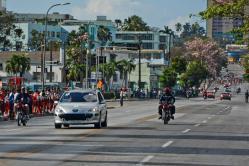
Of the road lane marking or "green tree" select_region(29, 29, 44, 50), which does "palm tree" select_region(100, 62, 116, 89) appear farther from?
the road lane marking

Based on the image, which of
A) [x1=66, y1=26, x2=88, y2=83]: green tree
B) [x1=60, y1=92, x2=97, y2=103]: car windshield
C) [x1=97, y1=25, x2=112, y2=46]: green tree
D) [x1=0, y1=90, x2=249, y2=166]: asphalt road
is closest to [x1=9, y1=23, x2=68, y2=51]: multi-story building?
[x1=97, y1=25, x2=112, y2=46]: green tree

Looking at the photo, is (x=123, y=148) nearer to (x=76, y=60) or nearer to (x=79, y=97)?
(x=79, y=97)

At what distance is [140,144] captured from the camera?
78.7 ft

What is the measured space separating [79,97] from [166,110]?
6738mm

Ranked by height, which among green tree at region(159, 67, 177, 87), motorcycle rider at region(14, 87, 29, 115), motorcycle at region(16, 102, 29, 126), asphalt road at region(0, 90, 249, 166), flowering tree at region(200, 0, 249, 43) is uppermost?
flowering tree at region(200, 0, 249, 43)

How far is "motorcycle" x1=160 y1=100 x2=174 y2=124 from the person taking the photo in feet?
127

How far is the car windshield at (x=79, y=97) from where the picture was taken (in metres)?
33.4

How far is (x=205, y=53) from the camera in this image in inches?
7431

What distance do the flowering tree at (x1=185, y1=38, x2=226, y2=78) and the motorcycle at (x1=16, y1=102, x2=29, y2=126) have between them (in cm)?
14885

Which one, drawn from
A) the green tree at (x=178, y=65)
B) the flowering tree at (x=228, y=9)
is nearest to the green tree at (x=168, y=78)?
the green tree at (x=178, y=65)

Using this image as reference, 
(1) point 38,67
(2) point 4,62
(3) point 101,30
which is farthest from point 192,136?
(3) point 101,30

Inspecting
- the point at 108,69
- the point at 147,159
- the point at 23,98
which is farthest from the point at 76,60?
the point at 147,159

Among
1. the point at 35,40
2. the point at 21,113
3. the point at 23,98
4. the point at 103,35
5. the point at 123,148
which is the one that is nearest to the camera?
the point at 123,148

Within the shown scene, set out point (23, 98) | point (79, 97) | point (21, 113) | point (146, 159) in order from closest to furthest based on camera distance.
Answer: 1. point (146, 159)
2. point (79, 97)
3. point (21, 113)
4. point (23, 98)
